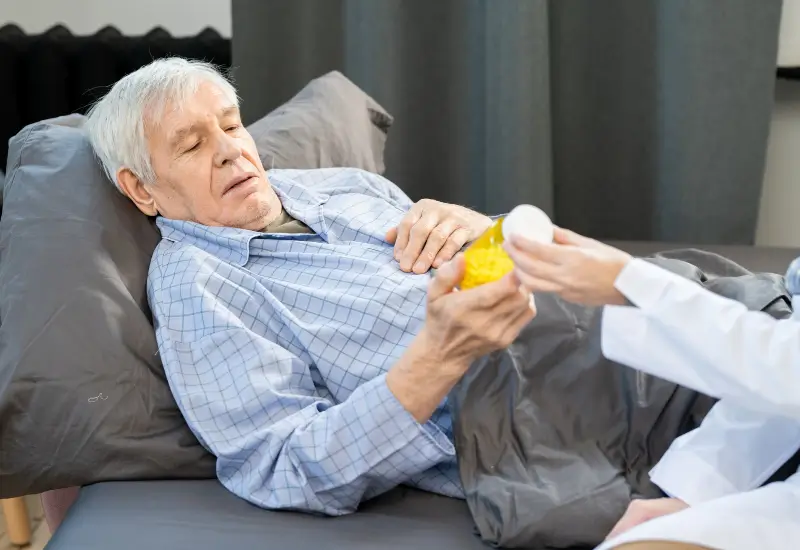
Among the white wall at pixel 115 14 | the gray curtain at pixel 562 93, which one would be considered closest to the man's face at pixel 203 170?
the gray curtain at pixel 562 93

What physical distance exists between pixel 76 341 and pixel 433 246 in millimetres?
527

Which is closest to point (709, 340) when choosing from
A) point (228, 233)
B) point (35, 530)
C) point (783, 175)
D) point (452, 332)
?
point (452, 332)

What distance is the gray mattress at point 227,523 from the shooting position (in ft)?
3.41

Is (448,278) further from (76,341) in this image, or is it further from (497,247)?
(76,341)

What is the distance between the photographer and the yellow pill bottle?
0.87 meters

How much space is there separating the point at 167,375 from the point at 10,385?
0.20m

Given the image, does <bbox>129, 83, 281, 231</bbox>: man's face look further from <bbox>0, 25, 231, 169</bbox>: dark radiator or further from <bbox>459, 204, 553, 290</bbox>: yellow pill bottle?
<bbox>0, 25, 231, 169</bbox>: dark radiator

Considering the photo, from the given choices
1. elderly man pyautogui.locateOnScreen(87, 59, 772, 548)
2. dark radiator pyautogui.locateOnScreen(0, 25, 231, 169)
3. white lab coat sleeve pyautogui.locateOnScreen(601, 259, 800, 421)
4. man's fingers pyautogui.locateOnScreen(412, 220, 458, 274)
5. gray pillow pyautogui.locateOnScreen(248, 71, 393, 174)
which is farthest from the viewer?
dark radiator pyautogui.locateOnScreen(0, 25, 231, 169)

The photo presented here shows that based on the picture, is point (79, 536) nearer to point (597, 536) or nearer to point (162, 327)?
point (162, 327)

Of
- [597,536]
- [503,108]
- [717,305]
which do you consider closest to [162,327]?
[597,536]

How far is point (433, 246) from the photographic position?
1.37 meters

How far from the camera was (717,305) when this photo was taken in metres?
0.84

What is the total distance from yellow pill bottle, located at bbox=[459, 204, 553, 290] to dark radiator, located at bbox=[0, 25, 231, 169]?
1611mm

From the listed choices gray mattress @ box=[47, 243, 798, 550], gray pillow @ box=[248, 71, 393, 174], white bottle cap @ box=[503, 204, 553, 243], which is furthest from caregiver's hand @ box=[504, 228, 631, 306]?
gray pillow @ box=[248, 71, 393, 174]
